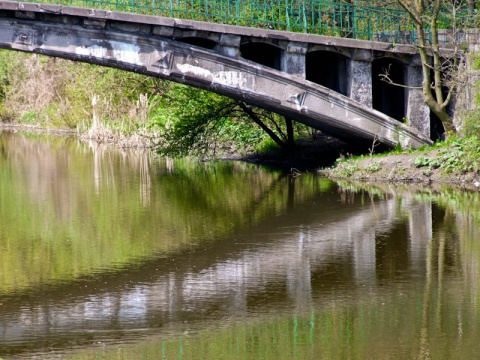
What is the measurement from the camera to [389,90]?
22953mm

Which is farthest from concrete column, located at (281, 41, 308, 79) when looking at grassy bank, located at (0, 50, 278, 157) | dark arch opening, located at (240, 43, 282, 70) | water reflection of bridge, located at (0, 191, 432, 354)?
water reflection of bridge, located at (0, 191, 432, 354)

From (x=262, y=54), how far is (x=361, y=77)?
2412 mm

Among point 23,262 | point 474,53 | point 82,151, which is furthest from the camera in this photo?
point 82,151

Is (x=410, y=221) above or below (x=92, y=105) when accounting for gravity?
below

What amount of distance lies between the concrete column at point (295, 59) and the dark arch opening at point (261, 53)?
0.67m

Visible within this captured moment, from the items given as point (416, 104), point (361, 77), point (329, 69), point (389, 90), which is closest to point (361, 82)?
point (361, 77)

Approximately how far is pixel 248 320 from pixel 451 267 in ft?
11.0

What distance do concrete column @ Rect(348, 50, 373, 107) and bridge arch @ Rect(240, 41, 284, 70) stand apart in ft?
5.48

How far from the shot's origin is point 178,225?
1549cm

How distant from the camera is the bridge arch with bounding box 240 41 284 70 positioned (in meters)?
21.1

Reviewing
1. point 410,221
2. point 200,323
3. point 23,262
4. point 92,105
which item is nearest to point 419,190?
point 410,221

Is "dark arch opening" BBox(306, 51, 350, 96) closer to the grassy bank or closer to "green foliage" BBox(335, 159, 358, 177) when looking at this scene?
"green foliage" BBox(335, 159, 358, 177)

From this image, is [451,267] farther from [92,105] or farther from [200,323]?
[92,105]

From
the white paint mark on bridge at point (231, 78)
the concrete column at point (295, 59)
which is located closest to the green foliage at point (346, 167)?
the concrete column at point (295, 59)
